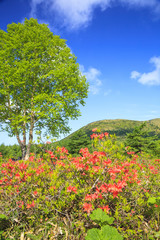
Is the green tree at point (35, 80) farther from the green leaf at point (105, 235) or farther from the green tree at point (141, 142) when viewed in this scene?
the green leaf at point (105, 235)

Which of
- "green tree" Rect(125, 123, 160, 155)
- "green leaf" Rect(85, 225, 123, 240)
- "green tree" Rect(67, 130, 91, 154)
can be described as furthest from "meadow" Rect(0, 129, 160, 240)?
"green tree" Rect(125, 123, 160, 155)

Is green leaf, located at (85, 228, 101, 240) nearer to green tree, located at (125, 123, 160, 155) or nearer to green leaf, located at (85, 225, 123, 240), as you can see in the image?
green leaf, located at (85, 225, 123, 240)

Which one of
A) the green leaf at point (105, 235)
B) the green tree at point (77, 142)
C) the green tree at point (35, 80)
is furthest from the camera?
the green tree at point (77, 142)

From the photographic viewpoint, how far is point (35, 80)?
14.0 metres

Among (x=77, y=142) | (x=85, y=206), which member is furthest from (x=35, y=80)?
(x=85, y=206)

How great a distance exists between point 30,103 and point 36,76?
8.64 feet

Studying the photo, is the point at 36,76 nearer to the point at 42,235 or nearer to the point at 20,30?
the point at 20,30

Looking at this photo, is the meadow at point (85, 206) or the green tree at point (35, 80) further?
the green tree at point (35, 80)

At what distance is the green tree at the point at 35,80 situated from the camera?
12.8 meters

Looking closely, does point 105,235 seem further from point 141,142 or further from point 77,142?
point 141,142

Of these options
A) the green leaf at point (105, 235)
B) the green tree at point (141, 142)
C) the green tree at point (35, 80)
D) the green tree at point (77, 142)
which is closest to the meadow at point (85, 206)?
the green leaf at point (105, 235)

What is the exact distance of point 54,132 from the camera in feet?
48.4

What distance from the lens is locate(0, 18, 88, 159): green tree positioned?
1281 cm

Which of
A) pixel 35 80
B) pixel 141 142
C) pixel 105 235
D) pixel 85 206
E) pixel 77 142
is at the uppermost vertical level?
pixel 35 80
